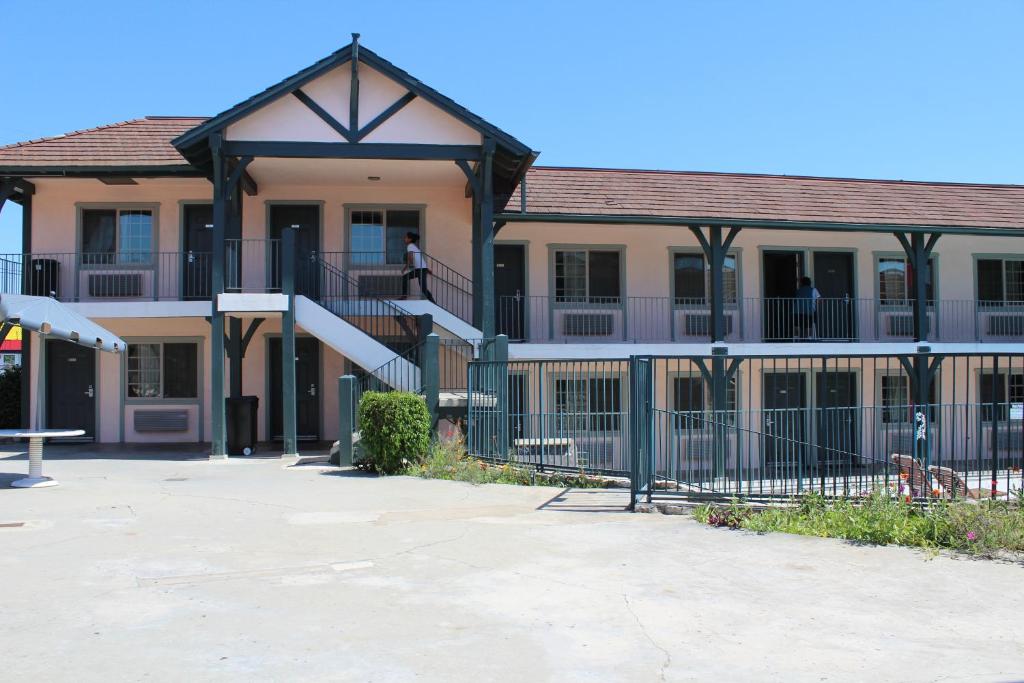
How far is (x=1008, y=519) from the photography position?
8375mm

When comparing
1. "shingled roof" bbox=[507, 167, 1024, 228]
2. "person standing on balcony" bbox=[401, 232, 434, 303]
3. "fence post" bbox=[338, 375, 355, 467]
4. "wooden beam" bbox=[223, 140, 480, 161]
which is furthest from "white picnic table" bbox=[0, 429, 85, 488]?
"shingled roof" bbox=[507, 167, 1024, 228]

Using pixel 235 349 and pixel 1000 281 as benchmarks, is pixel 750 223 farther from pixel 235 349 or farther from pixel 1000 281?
pixel 235 349

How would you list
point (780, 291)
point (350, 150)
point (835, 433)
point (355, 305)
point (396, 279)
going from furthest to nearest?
point (780, 291) → point (396, 279) → point (355, 305) → point (350, 150) → point (835, 433)

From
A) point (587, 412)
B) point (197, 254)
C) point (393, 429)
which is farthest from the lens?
point (197, 254)

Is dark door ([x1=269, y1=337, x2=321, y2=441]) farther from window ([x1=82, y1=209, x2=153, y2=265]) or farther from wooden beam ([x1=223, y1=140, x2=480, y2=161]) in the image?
wooden beam ([x1=223, y1=140, x2=480, y2=161])

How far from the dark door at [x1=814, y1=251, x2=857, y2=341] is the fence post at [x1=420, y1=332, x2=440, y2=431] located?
10455 mm

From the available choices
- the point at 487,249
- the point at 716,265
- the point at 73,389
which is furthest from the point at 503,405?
the point at 73,389

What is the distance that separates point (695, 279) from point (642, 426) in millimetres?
11339

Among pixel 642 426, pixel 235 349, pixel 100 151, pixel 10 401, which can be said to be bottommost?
pixel 642 426

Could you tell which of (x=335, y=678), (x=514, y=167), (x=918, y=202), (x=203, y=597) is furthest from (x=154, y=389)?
(x=918, y=202)

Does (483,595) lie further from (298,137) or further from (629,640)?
(298,137)

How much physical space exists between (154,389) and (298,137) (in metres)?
6.79

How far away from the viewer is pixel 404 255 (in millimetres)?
18578

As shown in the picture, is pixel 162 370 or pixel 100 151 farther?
pixel 162 370
